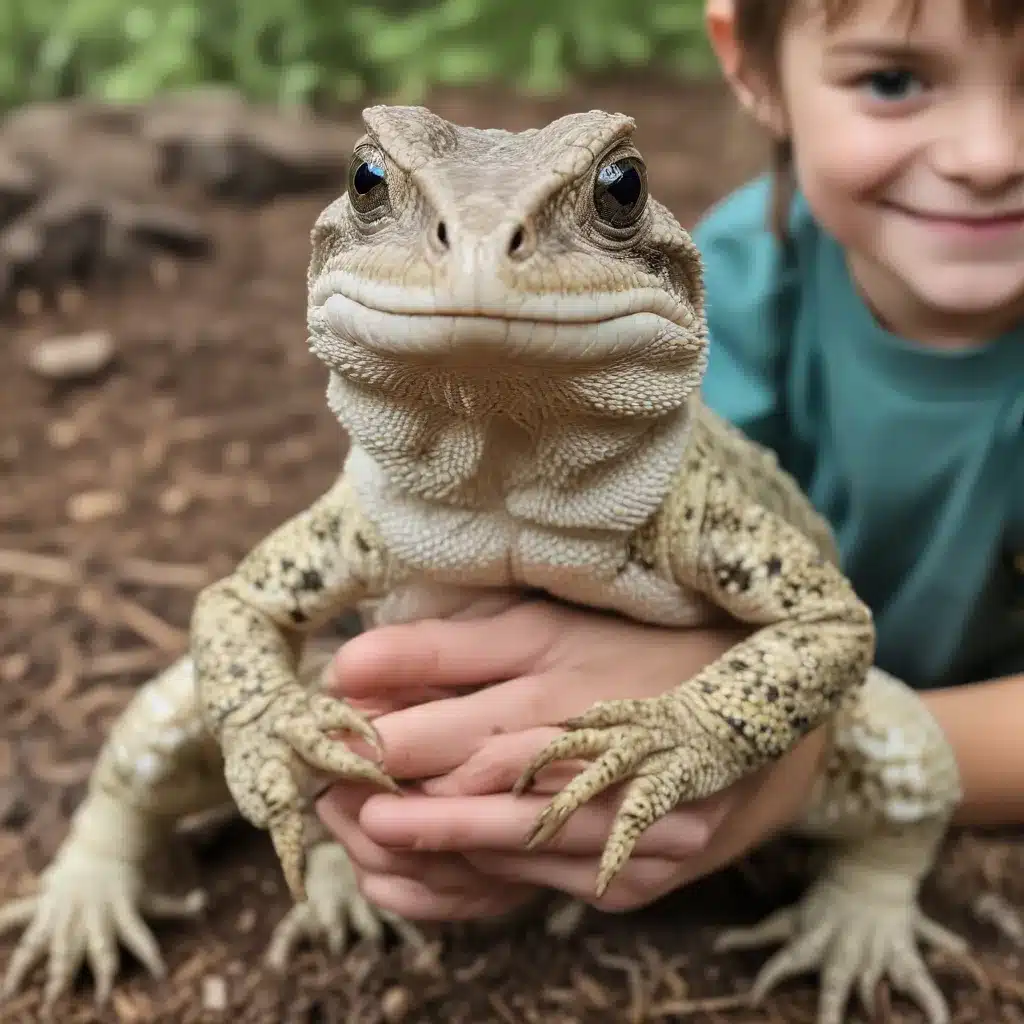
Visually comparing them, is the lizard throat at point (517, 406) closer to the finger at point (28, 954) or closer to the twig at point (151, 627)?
the finger at point (28, 954)

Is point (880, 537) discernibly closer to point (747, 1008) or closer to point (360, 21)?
point (747, 1008)

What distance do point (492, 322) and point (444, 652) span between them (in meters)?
0.77

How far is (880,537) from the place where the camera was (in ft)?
8.87

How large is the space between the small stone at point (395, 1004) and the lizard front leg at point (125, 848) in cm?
47

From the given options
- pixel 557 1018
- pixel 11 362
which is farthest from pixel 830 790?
pixel 11 362

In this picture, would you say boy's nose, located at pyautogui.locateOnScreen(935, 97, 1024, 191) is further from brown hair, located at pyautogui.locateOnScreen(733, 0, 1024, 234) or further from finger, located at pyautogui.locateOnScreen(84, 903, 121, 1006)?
finger, located at pyautogui.locateOnScreen(84, 903, 121, 1006)

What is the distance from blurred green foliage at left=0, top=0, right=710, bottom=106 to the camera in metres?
7.19

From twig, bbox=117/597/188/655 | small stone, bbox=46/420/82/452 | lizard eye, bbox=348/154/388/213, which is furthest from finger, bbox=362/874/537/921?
small stone, bbox=46/420/82/452

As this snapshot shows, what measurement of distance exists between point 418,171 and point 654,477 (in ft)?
1.99

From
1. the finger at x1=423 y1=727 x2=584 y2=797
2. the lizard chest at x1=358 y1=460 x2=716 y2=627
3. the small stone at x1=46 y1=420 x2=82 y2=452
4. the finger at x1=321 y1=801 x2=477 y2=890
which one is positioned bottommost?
Answer: the small stone at x1=46 y1=420 x2=82 y2=452

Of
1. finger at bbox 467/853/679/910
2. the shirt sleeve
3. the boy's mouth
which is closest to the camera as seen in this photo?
finger at bbox 467/853/679/910

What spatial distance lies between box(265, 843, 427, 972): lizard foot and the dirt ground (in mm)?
37

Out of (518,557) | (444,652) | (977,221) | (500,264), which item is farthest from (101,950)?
(977,221)

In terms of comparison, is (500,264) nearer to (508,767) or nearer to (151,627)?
(508,767)
